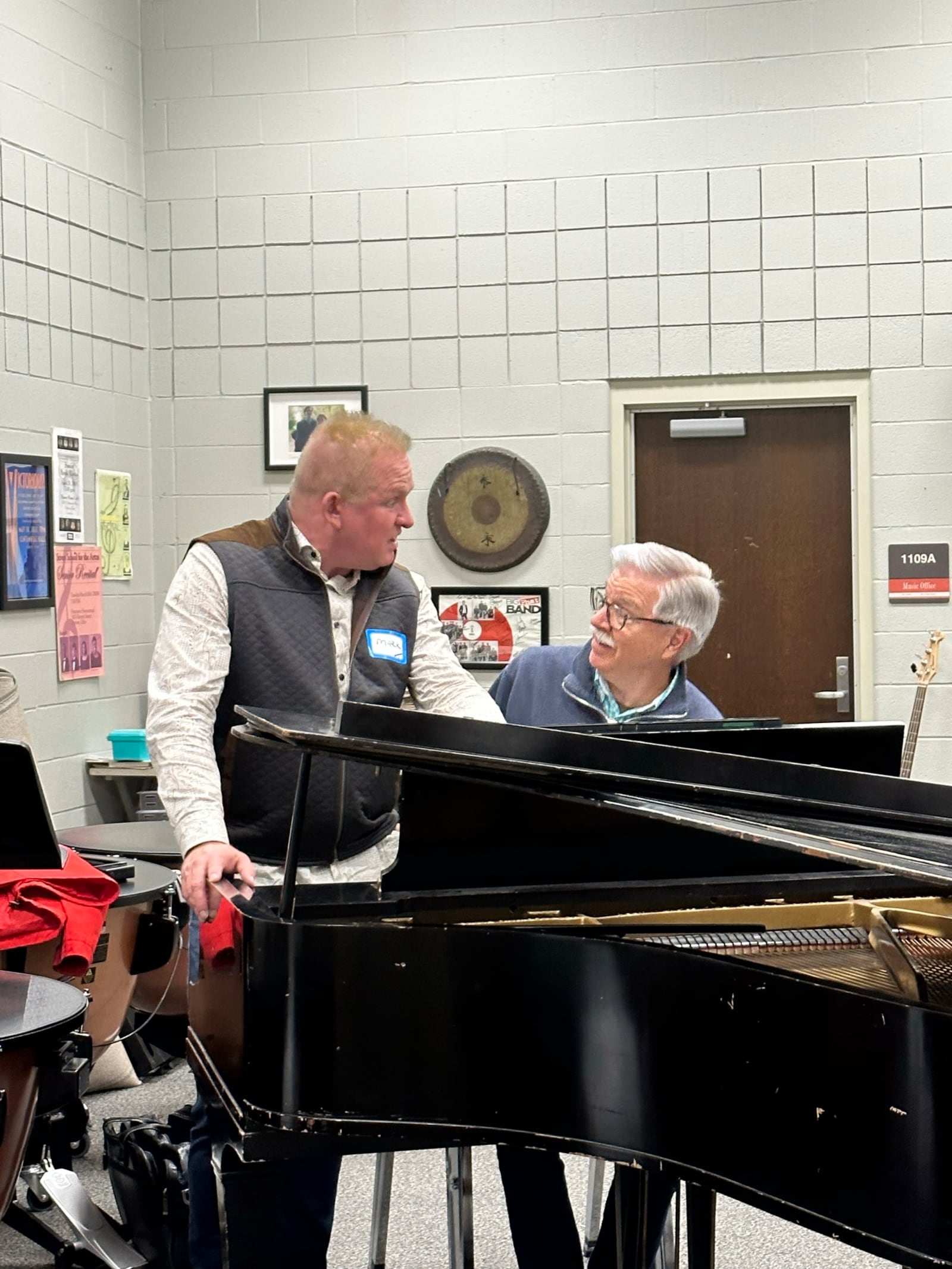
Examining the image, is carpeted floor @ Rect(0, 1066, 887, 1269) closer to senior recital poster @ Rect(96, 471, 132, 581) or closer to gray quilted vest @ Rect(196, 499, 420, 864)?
gray quilted vest @ Rect(196, 499, 420, 864)

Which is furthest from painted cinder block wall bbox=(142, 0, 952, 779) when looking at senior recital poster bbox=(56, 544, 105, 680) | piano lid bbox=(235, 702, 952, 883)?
piano lid bbox=(235, 702, 952, 883)

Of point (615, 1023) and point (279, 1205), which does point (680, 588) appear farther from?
point (279, 1205)

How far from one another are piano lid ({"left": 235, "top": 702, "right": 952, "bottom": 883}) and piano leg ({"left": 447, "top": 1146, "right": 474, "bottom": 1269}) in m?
0.88

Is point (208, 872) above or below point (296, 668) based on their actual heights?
below

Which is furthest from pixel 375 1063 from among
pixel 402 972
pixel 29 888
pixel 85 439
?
pixel 85 439

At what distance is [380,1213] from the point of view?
263 cm

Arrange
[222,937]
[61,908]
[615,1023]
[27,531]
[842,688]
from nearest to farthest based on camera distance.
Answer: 1. [615,1023]
2. [222,937]
3. [61,908]
4. [27,531]
5. [842,688]

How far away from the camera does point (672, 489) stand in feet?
16.3

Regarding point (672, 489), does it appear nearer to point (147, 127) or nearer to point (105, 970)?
point (147, 127)

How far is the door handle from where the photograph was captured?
484cm

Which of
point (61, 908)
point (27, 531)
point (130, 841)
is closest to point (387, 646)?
point (61, 908)

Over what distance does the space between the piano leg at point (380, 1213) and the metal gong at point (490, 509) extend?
263cm

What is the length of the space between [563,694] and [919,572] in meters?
2.33

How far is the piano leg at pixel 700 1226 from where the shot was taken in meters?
2.03
